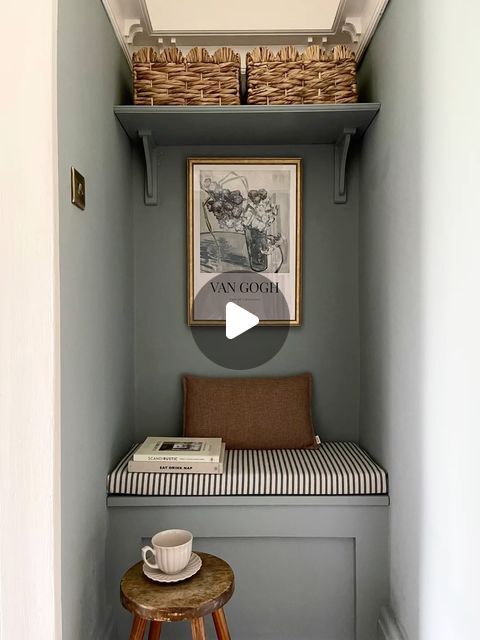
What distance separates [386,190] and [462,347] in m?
0.83

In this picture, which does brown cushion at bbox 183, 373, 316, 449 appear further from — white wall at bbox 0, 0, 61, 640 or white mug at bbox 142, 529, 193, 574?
white wall at bbox 0, 0, 61, 640

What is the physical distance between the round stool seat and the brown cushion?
66cm

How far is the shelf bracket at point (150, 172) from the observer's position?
2199mm

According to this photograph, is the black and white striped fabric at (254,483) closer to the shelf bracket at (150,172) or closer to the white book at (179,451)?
the white book at (179,451)

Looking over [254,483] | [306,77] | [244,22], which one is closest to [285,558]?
[254,483]

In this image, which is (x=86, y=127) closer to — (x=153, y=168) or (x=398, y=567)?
(x=153, y=168)

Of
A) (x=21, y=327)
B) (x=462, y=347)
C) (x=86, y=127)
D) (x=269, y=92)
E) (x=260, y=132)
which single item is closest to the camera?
(x=462, y=347)

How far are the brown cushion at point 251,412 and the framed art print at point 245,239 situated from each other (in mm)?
268

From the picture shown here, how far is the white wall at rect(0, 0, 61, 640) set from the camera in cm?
130

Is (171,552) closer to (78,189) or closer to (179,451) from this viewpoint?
(179,451)

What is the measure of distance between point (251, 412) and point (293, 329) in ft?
1.32

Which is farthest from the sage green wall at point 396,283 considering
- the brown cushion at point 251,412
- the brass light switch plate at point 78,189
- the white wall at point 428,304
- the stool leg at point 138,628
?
the brass light switch plate at point 78,189

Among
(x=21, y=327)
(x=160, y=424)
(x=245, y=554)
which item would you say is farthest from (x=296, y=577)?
(x=21, y=327)

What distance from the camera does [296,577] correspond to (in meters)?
1.86
